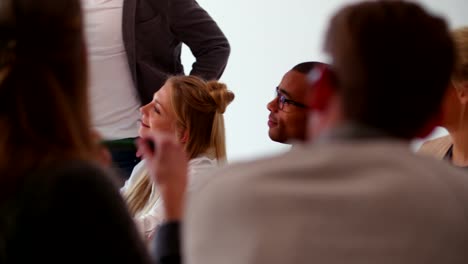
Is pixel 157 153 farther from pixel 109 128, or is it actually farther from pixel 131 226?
pixel 109 128

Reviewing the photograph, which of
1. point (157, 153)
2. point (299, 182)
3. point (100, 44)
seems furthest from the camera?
point (100, 44)

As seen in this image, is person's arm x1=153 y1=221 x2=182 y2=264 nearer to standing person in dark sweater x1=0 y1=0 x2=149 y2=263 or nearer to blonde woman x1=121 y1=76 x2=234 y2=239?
standing person in dark sweater x1=0 y1=0 x2=149 y2=263

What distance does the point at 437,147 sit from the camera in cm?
233

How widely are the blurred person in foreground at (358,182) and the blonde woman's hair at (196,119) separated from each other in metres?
1.61

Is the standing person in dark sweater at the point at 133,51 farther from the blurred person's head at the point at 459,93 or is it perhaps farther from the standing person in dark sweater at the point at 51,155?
the standing person in dark sweater at the point at 51,155

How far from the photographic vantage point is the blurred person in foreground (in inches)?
37.2

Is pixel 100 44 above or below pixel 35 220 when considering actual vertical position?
below

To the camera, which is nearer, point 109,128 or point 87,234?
point 87,234

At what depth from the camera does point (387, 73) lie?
38.9 inches

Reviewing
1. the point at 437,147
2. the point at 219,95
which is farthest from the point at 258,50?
the point at 437,147

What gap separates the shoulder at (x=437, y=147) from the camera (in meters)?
2.28

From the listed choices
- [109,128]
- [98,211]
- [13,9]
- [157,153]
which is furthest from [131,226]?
[109,128]

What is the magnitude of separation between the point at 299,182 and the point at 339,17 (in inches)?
8.6

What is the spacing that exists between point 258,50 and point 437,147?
177 cm
